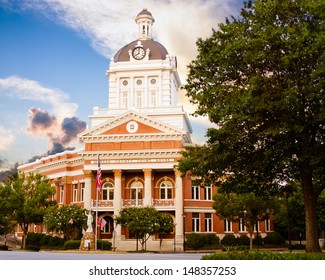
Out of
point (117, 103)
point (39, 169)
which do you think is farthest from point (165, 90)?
point (39, 169)

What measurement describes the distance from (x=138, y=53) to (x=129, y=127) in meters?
17.9

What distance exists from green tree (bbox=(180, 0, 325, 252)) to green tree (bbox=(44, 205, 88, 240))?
27207 millimetres

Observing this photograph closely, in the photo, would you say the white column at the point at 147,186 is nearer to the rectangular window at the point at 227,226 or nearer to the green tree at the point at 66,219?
the green tree at the point at 66,219

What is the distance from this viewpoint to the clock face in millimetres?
77062

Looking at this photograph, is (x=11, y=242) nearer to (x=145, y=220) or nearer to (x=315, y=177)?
(x=145, y=220)

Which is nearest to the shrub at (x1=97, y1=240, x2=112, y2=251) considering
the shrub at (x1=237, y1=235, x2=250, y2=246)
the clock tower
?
the shrub at (x1=237, y1=235, x2=250, y2=246)

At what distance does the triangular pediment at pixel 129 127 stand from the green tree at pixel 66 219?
10.6m

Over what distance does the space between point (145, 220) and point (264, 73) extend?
28.7m

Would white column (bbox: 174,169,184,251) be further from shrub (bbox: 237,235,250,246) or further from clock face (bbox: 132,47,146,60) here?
clock face (bbox: 132,47,146,60)

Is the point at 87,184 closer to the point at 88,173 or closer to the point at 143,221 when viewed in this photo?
the point at 88,173

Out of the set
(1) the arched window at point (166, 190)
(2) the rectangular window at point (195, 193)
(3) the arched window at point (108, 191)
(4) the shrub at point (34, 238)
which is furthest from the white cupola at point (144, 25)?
(4) the shrub at point (34, 238)

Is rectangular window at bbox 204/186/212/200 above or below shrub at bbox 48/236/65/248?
above

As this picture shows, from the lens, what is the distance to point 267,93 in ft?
85.2

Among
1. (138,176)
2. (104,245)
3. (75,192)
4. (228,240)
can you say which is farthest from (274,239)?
(75,192)
